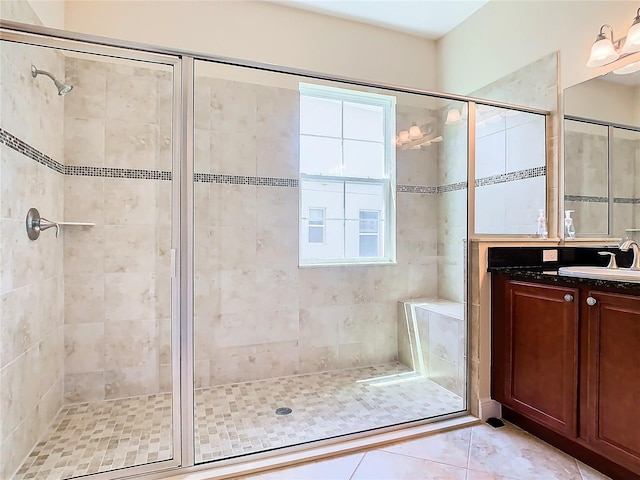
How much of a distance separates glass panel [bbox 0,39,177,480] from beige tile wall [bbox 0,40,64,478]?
0.01 metres

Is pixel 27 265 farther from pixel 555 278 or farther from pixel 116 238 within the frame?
pixel 555 278

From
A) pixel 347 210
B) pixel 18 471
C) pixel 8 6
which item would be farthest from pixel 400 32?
pixel 18 471

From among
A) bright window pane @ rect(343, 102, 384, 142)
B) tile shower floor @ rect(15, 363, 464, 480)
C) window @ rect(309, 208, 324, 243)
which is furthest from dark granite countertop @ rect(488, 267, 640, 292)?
bright window pane @ rect(343, 102, 384, 142)

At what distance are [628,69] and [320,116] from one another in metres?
1.94

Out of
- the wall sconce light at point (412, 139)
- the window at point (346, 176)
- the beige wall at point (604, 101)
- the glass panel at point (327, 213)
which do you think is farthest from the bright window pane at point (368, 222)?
the beige wall at point (604, 101)

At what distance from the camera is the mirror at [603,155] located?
2.08 meters

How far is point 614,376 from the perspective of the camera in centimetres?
160

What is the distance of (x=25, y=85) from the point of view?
1878 mm

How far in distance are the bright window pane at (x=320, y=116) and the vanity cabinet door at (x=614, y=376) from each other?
2.12 metres

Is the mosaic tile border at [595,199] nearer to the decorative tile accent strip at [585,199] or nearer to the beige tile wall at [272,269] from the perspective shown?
the decorative tile accent strip at [585,199]

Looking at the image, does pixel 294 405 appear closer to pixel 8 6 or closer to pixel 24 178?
pixel 24 178

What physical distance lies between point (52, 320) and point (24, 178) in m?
0.85

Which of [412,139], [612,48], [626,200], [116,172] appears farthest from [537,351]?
[116,172]

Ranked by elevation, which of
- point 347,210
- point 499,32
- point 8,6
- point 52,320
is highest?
point 499,32
